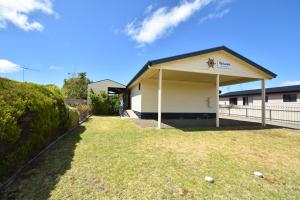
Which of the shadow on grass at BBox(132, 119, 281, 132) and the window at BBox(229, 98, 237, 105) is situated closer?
the shadow on grass at BBox(132, 119, 281, 132)

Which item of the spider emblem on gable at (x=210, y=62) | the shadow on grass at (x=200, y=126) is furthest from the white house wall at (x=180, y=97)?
the spider emblem on gable at (x=210, y=62)

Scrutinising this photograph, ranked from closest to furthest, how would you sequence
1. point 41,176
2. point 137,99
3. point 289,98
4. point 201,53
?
point 41,176, point 201,53, point 137,99, point 289,98

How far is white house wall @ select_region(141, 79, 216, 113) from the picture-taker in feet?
44.7

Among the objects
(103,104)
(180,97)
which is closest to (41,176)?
(180,97)

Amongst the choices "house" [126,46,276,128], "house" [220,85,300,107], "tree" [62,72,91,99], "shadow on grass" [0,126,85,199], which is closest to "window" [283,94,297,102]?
Answer: "house" [220,85,300,107]

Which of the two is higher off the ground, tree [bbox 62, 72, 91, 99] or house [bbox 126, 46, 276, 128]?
tree [bbox 62, 72, 91, 99]

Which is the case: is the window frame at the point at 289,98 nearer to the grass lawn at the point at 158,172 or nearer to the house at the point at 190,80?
the house at the point at 190,80

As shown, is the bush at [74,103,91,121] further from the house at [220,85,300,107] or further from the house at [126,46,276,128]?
the house at [220,85,300,107]

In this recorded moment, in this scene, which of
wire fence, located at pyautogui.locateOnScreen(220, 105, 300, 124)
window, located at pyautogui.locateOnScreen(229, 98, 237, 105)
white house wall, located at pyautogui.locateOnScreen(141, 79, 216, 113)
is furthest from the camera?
window, located at pyautogui.locateOnScreen(229, 98, 237, 105)

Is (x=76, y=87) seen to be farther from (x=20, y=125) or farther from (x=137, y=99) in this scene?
(x=20, y=125)

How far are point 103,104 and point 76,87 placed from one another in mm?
25145

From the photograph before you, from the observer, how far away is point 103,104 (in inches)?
691

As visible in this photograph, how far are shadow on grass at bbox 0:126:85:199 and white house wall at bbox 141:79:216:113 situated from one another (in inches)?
357

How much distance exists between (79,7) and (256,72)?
11.0 metres
